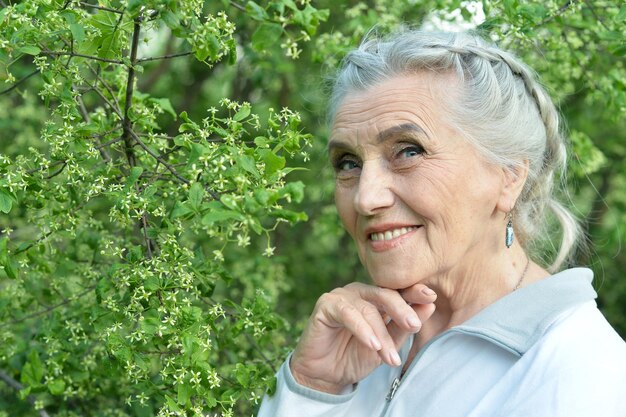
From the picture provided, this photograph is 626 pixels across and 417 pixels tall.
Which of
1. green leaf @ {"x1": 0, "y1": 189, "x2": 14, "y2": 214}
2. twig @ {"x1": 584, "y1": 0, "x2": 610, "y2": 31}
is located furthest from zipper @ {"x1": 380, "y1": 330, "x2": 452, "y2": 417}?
twig @ {"x1": 584, "y1": 0, "x2": 610, "y2": 31}

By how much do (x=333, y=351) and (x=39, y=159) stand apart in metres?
1.07

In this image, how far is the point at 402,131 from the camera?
103 inches

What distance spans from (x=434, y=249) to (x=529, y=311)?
1.08 feet

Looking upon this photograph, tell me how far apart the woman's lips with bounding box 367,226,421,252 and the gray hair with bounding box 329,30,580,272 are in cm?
33

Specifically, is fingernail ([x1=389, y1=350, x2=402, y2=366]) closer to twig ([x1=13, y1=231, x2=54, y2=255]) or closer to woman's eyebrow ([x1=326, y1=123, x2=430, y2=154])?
woman's eyebrow ([x1=326, y1=123, x2=430, y2=154])

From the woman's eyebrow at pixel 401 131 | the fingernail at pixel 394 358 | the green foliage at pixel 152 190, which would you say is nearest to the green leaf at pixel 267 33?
the green foliage at pixel 152 190

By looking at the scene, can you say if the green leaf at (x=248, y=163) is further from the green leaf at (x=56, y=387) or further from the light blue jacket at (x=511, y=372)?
the green leaf at (x=56, y=387)

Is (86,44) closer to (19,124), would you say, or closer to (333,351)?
(333,351)

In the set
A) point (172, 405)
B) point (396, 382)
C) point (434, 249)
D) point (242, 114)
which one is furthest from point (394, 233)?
point (172, 405)

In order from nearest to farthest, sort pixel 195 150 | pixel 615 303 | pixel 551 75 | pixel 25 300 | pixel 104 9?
1. pixel 195 150
2. pixel 104 9
3. pixel 25 300
4. pixel 551 75
5. pixel 615 303

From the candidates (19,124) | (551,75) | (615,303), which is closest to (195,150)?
(551,75)

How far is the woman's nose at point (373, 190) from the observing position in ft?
8.53

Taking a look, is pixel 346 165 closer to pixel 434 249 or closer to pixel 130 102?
pixel 434 249

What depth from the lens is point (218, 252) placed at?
2268 millimetres
